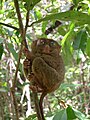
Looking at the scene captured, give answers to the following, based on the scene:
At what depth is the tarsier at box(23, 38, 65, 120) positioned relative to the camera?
0.79 m

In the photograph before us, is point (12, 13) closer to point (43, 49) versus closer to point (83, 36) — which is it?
point (83, 36)

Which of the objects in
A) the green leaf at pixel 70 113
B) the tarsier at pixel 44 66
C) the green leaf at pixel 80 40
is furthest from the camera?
the green leaf at pixel 80 40

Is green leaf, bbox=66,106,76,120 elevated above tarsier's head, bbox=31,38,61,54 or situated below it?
below

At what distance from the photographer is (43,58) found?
0.86 m

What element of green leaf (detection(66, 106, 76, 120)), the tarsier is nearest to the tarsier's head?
the tarsier

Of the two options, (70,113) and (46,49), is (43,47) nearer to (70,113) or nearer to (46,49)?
(46,49)

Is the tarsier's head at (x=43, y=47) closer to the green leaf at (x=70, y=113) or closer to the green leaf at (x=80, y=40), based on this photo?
the green leaf at (x=70, y=113)

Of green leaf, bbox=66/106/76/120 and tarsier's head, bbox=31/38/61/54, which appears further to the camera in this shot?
green leaf, bbox=66/106/76/120

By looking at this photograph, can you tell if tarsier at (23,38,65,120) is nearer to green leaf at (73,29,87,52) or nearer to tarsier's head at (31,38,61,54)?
tarsier's head at (31,38,61,54)

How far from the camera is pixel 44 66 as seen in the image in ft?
2.74

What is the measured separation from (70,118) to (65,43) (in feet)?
1.60

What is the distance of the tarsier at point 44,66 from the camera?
2.60 ft

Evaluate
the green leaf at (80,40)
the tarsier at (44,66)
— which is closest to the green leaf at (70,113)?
the tarsier at (44,66)

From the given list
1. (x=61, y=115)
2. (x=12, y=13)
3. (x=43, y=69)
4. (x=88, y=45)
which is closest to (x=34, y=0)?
(x=43, y=69)
